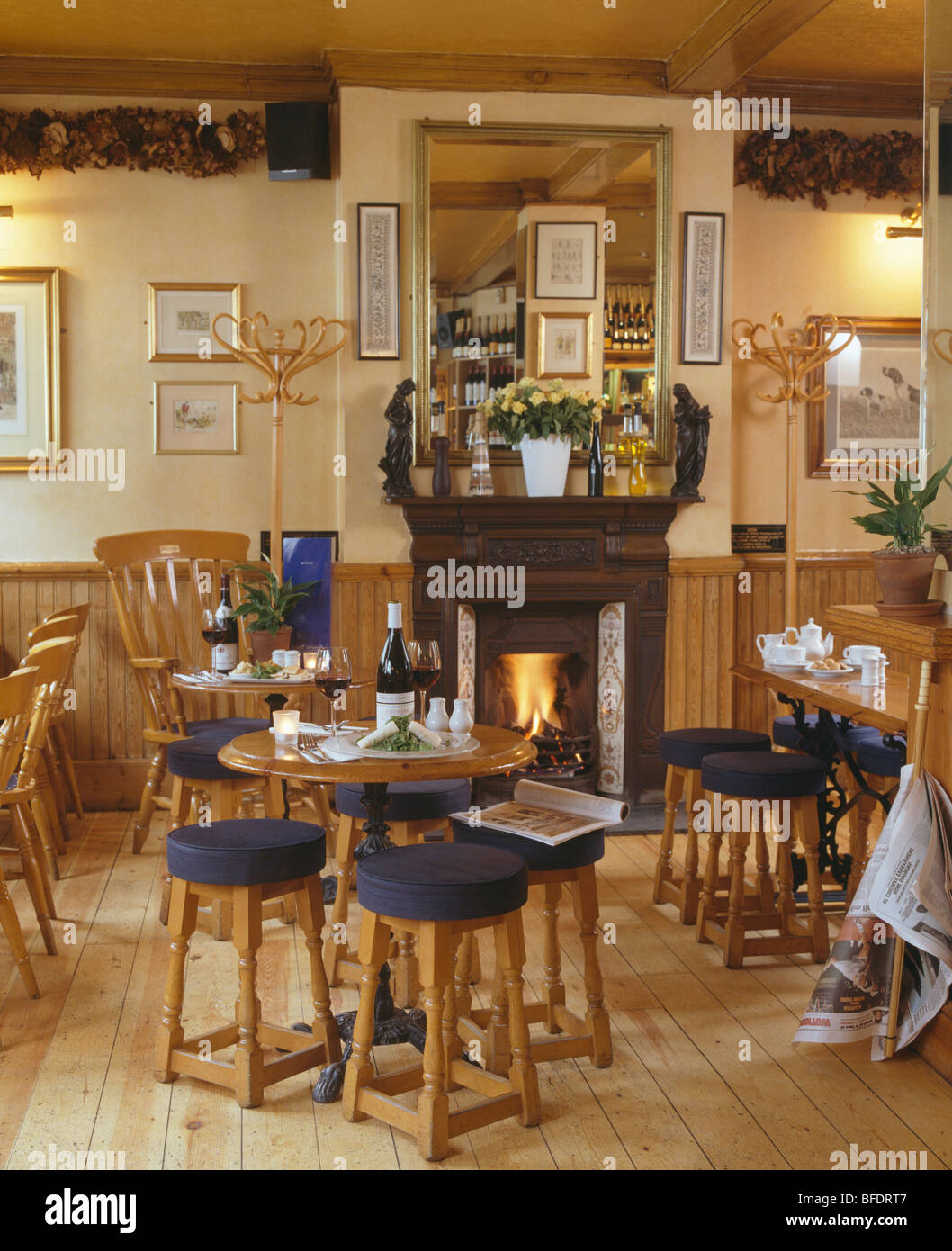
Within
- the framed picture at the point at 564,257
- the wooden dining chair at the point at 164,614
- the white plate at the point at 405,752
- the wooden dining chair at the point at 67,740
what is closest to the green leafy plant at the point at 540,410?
the framed picture at the point at 564,257

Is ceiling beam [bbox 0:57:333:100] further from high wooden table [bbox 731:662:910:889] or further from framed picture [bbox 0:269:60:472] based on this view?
high wooden table [bbox 731:662:910:889]

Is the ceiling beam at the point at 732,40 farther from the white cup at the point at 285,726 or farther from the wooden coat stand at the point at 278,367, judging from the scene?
the white cup at the point at 285,726

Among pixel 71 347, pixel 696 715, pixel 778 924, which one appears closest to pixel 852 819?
pixel 778 924

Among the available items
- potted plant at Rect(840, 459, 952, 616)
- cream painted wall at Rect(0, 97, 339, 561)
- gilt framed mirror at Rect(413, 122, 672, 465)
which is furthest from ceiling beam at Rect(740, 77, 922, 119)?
potted plant at Rect(840, 459, 952, 616)

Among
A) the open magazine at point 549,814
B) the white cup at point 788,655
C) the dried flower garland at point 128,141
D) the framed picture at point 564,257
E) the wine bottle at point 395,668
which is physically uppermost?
the dried flower garland at point 128,141

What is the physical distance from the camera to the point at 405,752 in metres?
2.68

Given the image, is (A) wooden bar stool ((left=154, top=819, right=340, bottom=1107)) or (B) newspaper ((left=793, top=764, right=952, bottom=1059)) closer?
(A) wooden bar stool ((left=154, top=819, right=340, bottom=1107))

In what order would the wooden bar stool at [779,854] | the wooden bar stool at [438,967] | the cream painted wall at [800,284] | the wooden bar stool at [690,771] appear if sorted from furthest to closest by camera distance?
the cream painted wall at [800,284] → the wooden bar stool at [690,771] → the wooden bar stool at [779,854] → the wooden bar stool at [438,967]

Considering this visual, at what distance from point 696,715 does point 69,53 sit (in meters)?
3.92

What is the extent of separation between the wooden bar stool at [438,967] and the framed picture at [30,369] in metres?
3.47

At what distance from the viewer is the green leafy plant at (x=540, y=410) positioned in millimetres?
5211

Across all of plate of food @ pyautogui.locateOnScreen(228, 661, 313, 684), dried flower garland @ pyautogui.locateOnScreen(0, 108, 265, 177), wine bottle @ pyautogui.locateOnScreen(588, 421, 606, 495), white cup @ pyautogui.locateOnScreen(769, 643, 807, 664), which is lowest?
plate of food @ pyautogui.locateOnScreen(228, 661, 313, 684)

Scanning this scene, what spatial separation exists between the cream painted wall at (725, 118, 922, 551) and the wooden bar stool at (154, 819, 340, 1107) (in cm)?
358

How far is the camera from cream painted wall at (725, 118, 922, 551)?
5.78m
